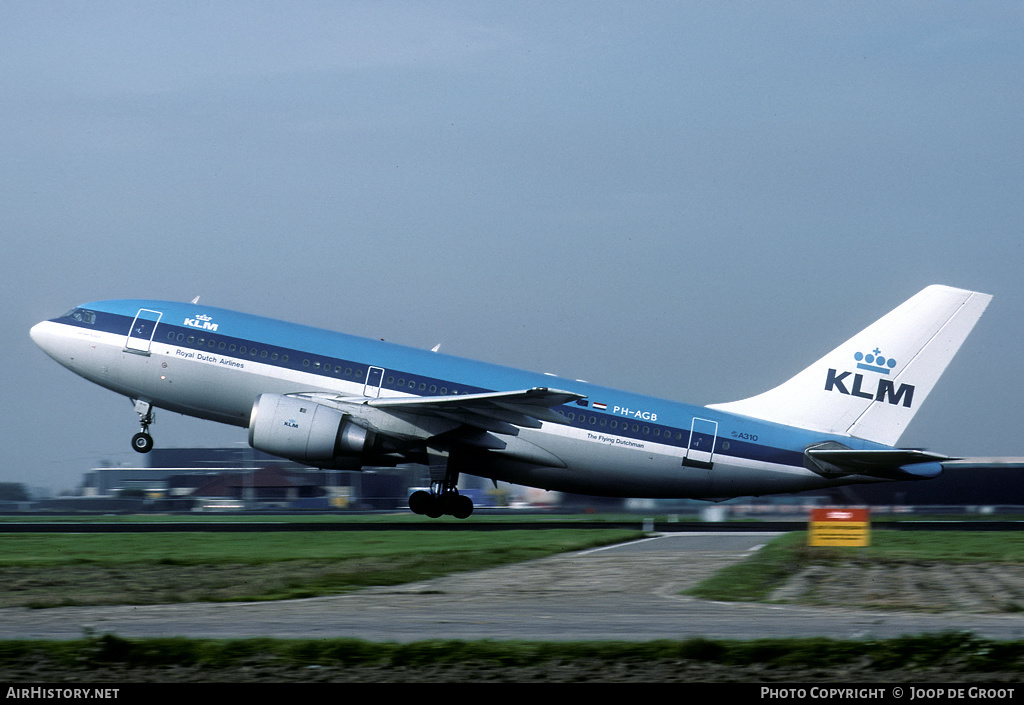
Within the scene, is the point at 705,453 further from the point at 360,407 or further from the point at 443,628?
the point at 443,628

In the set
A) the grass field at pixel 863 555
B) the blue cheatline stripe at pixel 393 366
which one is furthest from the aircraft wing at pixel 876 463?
the grass field at pixel 863 555

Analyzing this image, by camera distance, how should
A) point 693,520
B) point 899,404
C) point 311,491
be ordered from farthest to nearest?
point 311,491 < point 693,520 < point 899,404

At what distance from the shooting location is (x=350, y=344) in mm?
32219

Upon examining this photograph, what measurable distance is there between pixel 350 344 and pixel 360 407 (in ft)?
6.95

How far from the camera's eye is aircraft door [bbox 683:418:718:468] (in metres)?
32.8

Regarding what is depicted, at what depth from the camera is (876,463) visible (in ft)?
107

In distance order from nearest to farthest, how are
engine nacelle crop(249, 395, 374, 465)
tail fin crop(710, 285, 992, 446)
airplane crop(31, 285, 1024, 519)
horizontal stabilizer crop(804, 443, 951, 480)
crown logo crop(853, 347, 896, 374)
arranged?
1. engine nacelle crop(249, 395, 374, 465)
2. airplane crop(31, 285, 1024, 519)
3. horizontal stabilizer crop(804, 443, 951, 480)
4. tail fin crop(710, 285, 992, 446)
5. crown logo crop(853, 347, 896, 374)

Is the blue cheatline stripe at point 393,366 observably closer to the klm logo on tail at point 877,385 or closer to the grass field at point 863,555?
the klm logo on tail at point 877,385

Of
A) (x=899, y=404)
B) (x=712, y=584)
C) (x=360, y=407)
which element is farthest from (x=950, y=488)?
(x=712, y=584)

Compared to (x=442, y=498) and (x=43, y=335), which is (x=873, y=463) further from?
(x=43, y=335)

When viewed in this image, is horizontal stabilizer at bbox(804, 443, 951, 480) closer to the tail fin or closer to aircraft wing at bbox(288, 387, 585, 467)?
the tail fin

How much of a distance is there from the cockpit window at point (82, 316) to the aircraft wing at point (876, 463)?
2132 cm

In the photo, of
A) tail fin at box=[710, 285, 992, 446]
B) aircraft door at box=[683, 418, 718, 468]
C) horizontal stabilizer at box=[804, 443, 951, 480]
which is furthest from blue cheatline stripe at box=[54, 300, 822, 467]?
tail fin at box=[710, 285, 992, 446]

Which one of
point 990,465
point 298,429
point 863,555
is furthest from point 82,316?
point 990,465
